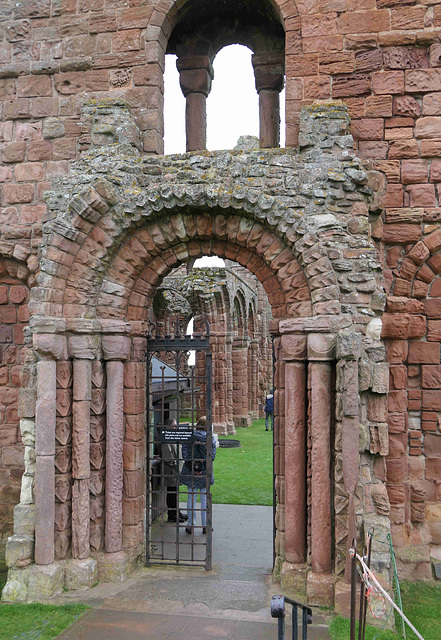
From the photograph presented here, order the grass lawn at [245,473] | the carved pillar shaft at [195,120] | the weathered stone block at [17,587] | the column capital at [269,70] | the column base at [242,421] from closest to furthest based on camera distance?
the weathered stone block at [17,587] < the column capital at [269,70] < the carved pillar shaft at [195,120] < the grass lawn at [245,473] < the column base at [242,421]

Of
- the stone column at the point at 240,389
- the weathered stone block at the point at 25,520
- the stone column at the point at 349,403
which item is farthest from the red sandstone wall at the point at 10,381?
the stone column at the point at 240,389

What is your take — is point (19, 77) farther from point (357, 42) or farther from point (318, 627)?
point (318, 627)

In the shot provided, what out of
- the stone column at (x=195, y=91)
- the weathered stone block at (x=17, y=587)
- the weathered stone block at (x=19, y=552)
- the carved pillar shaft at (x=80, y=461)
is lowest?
the weathered stone block at (x=17, y=587)

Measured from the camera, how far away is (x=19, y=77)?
714 centimetres

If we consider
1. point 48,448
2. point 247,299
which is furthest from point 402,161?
point 247,299

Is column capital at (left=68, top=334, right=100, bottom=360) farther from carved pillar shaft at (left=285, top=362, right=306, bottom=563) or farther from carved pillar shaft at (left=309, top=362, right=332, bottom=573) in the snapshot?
carved pillar shaft at (left=309, top=362, right=332, bottom=573)

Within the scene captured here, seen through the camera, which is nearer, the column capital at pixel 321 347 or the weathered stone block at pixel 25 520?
the column capital at pixel 321 347

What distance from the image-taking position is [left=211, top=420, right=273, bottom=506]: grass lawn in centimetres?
957

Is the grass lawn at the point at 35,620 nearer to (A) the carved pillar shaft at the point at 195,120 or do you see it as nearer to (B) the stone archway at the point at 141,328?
(B) the stone archway at the point at 141,328

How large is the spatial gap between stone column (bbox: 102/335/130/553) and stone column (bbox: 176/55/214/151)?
351 centimetres

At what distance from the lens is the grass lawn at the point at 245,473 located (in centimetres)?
957

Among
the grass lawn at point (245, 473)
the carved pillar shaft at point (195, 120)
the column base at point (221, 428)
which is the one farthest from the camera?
A: the column base at point (221, 428)

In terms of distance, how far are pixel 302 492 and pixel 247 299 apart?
1483 cm

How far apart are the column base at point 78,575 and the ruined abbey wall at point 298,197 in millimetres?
248
